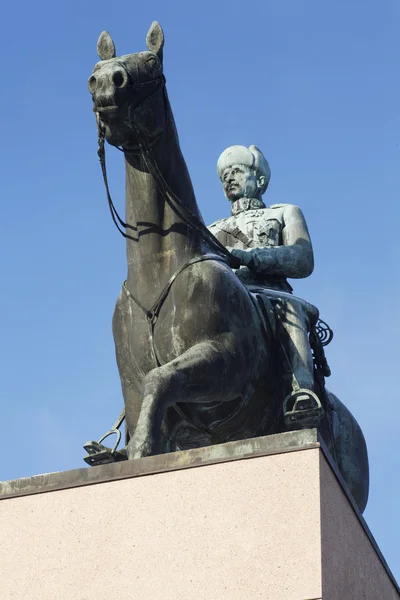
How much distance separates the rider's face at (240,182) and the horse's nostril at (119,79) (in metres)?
2.79

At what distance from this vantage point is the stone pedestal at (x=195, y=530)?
8656 millimetres

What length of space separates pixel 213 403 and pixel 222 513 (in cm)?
193

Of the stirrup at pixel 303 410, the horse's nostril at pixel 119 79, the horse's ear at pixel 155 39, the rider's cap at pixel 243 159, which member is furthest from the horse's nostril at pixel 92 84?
the rider's cap at pixel 243 159

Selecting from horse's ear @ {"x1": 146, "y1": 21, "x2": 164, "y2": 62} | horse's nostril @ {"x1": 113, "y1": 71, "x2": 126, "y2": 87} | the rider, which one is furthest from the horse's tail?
horse's nostril @ {"x1": 113, "y1": 71, "x2": 126, "y2": 87}

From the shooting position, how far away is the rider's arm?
1215cm

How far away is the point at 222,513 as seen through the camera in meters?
8.94

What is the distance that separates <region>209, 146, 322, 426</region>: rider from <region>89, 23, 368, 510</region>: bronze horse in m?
0.32

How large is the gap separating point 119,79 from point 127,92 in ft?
0.34

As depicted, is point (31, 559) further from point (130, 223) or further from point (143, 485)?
point (130, 223)

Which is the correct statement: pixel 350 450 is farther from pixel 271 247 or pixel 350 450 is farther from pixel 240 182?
pixel 240 182

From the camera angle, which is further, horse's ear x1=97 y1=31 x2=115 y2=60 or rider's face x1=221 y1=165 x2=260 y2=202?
rider's face x1=221 y1=165 x2=260 y2=202

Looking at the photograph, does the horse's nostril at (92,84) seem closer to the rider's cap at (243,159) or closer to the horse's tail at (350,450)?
the rider's cap at (243,159)

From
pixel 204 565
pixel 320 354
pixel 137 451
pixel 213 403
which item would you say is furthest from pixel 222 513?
pixel 320 354

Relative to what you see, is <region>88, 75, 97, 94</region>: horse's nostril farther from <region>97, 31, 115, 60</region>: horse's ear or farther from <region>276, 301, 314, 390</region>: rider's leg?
<region>276, 301, 314, 390</region>: rider's leg
